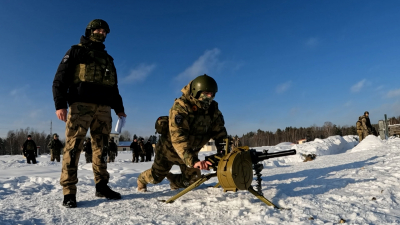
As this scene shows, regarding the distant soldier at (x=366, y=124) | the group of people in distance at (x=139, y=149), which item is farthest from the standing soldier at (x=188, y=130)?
the distant soldier at (x=366, y=124)

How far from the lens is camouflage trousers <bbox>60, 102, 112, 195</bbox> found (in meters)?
3.01

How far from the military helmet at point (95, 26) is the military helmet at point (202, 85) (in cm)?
143

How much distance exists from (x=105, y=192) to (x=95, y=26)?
7.20ft

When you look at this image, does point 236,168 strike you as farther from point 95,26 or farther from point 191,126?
point 95,26

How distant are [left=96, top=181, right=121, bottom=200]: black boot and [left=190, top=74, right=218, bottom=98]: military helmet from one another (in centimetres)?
163

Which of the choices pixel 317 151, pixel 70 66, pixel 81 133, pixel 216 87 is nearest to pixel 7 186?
pixel 81 133

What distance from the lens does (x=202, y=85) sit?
11.1 feet

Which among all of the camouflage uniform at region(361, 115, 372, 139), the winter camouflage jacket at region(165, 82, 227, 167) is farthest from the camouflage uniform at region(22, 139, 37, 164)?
the camouflage uniform at region(361, 115, 372, 139)

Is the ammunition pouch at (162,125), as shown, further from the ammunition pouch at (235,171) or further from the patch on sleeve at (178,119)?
the ammunition pouch at (235,171)

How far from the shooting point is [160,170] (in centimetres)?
384

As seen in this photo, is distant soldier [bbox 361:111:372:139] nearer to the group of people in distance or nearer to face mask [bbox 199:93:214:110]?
the group of people in distance

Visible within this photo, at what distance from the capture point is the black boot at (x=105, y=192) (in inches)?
129

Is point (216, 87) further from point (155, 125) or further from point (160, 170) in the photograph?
point (160, 170)

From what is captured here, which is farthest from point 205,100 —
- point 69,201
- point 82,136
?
point 69,201
